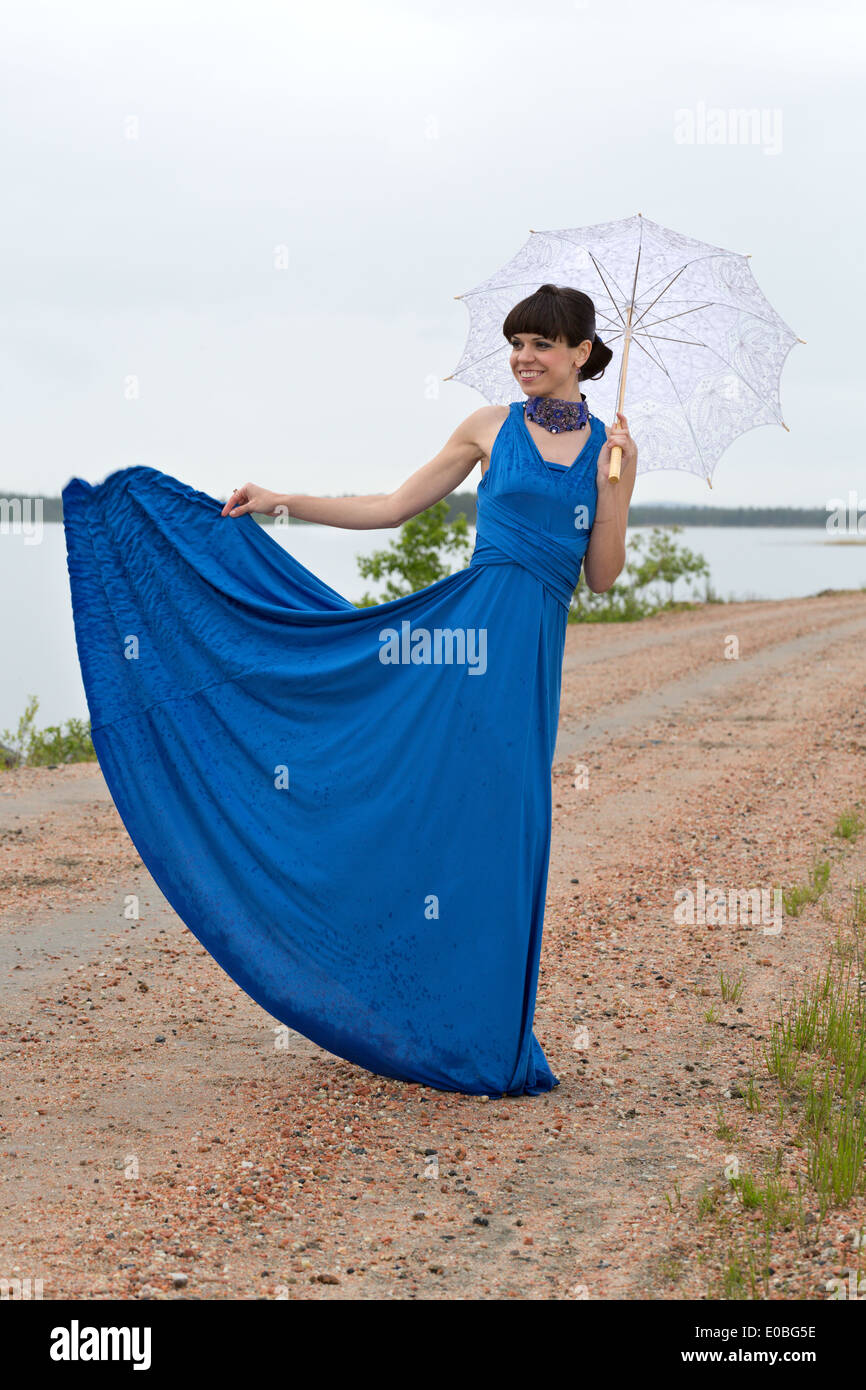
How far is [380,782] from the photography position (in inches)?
167

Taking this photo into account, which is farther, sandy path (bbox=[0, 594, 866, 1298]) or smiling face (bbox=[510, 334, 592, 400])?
smiling face (bbox=[510, 334, 592, 400])

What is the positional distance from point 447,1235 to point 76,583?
2469 mm

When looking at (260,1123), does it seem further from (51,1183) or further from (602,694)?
(602,694)

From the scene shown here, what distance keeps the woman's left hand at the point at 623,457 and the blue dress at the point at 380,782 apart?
0.17ft

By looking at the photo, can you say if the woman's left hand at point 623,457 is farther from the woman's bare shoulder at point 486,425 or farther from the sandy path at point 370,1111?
the sandy path at point 370,1111

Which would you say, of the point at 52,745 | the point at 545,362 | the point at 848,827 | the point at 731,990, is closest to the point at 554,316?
the point at 545,362

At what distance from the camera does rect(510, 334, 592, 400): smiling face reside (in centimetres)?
416

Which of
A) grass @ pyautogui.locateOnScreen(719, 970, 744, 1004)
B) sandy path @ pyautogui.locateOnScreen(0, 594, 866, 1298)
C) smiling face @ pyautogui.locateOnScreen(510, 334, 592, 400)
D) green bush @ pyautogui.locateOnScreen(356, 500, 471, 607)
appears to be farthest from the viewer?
green bush @ pyautogui.locateOnScreen(356, 500, 471, 607)

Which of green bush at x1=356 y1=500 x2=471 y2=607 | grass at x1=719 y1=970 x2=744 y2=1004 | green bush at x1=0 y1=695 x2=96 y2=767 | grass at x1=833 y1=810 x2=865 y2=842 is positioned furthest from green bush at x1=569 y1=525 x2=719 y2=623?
grass at x1=719 y1=970 x2=744 y2=1004

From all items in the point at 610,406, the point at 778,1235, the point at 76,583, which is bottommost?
the point at 778,1235

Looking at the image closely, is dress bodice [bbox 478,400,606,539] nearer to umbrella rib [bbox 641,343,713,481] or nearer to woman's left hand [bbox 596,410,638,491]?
woman's left hand [bbox 596,410,638,491]

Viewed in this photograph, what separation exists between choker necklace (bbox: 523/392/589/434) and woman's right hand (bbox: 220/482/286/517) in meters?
0.88

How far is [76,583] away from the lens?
4.63 meters
